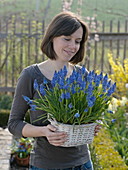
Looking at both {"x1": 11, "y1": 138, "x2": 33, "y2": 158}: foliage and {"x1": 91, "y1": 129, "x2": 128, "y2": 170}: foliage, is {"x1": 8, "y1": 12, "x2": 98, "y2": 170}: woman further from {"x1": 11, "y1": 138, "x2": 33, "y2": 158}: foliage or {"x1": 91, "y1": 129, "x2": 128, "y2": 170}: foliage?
{"x1": 11, "y1": 138, "x2": 33, "y2": 158}: foliage

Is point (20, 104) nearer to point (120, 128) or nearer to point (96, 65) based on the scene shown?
point (120, 128)

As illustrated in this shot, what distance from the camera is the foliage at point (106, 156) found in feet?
9.45

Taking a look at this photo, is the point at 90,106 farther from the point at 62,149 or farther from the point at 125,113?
the point at 125,113

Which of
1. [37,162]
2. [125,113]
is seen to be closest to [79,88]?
[37,162]

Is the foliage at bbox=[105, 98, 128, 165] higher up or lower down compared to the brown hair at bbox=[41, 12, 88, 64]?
lower down

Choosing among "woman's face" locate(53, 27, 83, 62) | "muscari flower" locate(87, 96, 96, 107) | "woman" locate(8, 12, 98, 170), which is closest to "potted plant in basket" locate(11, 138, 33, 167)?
"woman" locate(8, 12, 98, 170)

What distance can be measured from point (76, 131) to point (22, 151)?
3.12 meters

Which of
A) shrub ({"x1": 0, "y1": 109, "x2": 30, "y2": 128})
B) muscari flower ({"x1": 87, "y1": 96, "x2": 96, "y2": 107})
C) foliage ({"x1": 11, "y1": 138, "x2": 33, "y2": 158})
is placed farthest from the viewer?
shrub ({"x1": 0, "y1": 109, "x2": 30, "y2": 128})

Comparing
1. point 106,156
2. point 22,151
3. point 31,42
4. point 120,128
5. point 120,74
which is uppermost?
point 31,42

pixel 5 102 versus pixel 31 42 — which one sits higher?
pixel 31 42

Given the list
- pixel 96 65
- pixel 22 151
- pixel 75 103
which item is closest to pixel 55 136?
pixel 75 103

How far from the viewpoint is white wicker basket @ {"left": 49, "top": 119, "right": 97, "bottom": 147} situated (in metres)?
1.59

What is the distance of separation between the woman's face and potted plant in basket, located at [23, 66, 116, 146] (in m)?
0.27

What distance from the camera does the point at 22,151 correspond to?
180 inches
